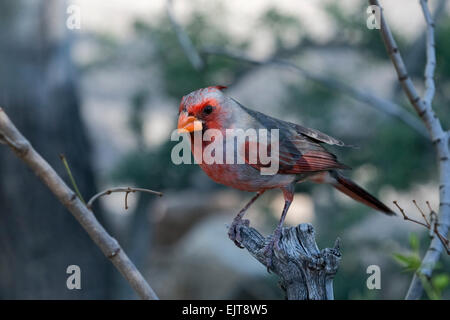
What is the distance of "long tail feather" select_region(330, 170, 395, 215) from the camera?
2318 mm

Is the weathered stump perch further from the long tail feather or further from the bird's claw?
the long tail feather

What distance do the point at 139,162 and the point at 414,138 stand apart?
2.03 m

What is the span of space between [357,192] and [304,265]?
0.81 m

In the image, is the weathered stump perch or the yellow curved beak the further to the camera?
the yellow curved beak

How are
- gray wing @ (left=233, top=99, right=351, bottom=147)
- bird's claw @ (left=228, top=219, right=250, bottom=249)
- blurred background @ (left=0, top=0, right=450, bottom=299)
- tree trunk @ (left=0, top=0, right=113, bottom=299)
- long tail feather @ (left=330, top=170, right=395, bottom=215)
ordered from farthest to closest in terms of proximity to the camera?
tree trunk @ (left=0, top=0, right=113, bottom=299), blurred background @ (left=0, top=0, right=450, bottom=299), long tail feather @ (left=330, top=170, right=395, bottom=215), bird's claw @ (left=228, top=219, right=250, bottom=249), gray wing @ (left=233, top=99, right=351, bottom=147)

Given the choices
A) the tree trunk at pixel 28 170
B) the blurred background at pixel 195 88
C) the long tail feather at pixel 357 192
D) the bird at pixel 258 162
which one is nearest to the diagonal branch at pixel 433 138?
the bird at pixel 258 162

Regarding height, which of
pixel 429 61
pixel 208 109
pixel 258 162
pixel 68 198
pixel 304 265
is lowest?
pixel 304 265

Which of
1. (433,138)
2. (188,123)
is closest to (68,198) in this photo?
(188,123)

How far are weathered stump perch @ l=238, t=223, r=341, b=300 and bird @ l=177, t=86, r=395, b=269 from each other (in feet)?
0.15

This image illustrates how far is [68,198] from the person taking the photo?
1313 millimetres

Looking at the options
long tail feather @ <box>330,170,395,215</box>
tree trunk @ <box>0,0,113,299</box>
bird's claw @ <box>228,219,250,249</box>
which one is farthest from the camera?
tree trunk @ <box>0,0,113,299</box>

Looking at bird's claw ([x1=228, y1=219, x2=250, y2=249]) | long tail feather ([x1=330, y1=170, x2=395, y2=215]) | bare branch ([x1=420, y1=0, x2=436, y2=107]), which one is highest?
bare branch ([x1=420, y1=0, x2=436, y2=107])

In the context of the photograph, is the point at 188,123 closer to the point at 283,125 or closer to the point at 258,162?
the point at 258,162

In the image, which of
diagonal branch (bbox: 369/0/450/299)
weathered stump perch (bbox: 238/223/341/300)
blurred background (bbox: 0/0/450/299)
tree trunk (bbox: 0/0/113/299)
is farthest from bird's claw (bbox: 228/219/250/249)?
tree trunk (bbox: 0/0/113/299)
